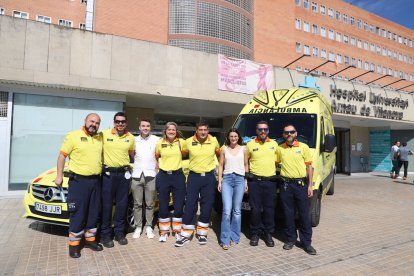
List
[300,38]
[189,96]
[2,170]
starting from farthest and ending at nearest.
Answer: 1. [300,38]
2. [189,96]
3. [2,170]

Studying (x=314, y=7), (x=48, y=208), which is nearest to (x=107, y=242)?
(x=48, y=208)

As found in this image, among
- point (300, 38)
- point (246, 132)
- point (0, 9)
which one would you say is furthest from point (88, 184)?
point (300, 38)

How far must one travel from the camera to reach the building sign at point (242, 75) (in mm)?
11977

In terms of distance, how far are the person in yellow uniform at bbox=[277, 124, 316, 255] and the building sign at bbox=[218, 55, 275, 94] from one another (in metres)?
7.52

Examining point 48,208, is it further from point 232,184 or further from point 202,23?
point 202,23

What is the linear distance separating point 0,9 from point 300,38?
39.6 m

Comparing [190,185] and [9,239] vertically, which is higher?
[190,185]

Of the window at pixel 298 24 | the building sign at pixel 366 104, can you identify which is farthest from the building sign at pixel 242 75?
the window at pixel 298 24

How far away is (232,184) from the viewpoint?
→ 4.76 m

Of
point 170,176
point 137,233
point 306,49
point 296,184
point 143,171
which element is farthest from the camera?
point 306,49

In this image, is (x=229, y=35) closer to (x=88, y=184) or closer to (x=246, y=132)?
(x=246, y=132)

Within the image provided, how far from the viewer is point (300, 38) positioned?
46.8m

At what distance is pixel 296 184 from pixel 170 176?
1.99 metres

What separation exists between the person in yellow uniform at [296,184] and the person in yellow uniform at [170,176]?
164 cm
